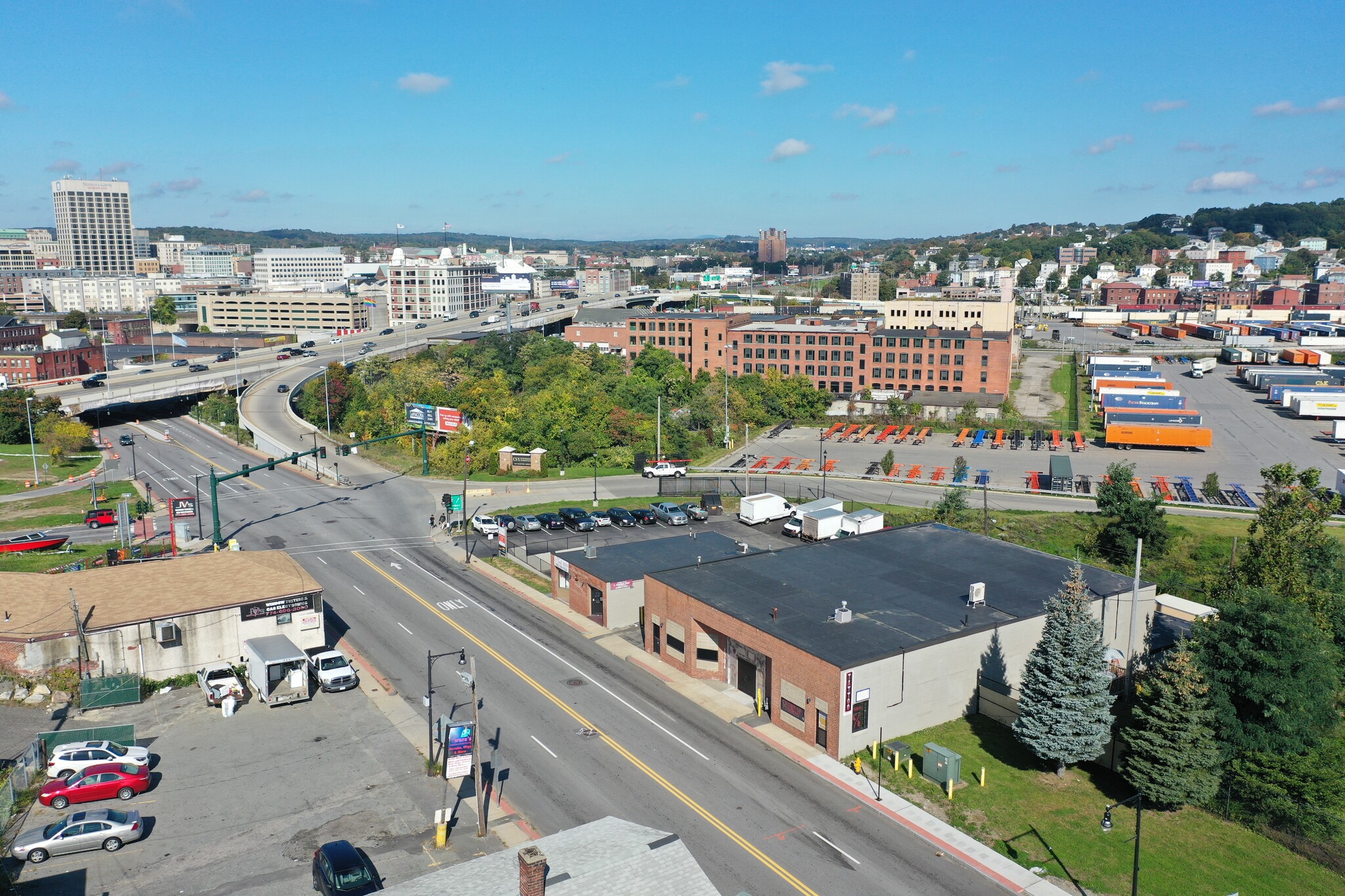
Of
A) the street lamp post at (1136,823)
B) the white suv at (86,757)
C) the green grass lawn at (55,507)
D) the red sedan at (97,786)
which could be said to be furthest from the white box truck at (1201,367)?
the red sedan at (97,786)

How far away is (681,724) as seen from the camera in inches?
1224

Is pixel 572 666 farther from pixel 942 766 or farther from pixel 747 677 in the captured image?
pixel 942 766

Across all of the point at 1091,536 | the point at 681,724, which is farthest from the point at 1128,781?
the point at 1091,536

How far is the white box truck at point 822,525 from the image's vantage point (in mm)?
53469

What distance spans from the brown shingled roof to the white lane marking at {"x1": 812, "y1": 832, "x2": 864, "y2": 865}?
2122 cm

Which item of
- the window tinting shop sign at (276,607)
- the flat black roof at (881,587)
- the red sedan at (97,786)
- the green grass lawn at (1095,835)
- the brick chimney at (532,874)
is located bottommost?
the green grass lawn at (1095,835)

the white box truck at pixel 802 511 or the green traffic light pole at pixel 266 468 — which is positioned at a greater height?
the green traffic light pole at pixel 266 468

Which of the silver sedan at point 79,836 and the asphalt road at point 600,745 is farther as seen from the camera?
the asphalt road at point 600,745

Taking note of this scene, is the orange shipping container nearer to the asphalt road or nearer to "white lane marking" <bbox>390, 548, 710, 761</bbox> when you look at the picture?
the asphalt road

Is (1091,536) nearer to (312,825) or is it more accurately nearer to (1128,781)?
(1128,781)

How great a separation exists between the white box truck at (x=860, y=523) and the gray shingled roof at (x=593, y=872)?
35.5m

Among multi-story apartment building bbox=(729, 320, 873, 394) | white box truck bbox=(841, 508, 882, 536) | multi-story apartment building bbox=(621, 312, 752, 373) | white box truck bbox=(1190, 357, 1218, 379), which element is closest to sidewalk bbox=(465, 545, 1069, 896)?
white box truck bbox=(841, 508, 882, 536)

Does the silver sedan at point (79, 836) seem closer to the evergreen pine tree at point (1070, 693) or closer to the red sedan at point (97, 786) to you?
the red sedan at point (97, 786)

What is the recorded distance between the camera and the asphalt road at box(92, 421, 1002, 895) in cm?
2348
